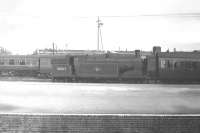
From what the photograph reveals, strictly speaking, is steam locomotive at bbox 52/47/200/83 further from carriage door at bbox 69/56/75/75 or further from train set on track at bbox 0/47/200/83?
carriage door at bbox 69/56/75/75

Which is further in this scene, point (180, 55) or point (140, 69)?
point (180, 55)

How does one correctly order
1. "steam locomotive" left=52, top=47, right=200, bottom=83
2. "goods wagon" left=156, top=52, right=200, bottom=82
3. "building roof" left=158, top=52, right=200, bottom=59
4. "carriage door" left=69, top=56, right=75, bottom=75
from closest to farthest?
"goods wagon" left=156, top=52, right=200, bottom=82 < "steam locomotive" left=52, top=47, right=200, bottom=83 < "building roof" left=158, top=52, right=200, bottom=59 < "carriage door" left=69, top=56, right=75, bottom=75

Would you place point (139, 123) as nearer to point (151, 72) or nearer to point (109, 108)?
point (109, 108)

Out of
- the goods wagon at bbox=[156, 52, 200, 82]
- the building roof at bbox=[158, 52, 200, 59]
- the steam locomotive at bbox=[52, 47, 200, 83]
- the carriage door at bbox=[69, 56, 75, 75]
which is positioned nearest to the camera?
the goods wagon at bbox=[156, 52, 200, 82]

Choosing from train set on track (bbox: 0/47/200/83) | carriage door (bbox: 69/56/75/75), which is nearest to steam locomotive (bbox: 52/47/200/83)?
train set on track (bbox: 0/47/200/83)

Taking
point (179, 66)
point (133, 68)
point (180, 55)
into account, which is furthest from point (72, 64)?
point (180, 55)

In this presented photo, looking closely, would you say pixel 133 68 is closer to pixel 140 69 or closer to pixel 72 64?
pixel 140 69

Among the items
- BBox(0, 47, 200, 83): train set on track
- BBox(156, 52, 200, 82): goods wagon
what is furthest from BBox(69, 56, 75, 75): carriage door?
BBox(156, 52, 200, 82): goods wagon

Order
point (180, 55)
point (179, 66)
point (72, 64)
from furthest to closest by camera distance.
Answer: point (72, 64) → point (180, 55) → point (179, 66)

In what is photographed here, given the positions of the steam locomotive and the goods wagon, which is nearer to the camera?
the goods wagon

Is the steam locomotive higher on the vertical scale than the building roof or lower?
lower

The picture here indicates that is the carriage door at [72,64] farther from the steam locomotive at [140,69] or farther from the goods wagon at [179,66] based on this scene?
the goods wagon at [179,66]

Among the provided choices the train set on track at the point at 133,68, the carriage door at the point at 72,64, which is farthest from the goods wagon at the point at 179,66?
the carriage door at the point at 72,64

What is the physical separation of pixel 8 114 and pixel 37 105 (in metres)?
2.00
